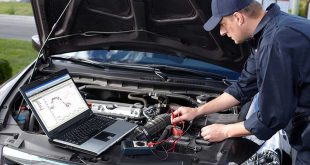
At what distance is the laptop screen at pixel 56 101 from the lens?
8.20ft

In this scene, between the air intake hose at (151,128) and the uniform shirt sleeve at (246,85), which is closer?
the air intake hose at (151,128)

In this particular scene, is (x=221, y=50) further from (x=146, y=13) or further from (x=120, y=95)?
(x=120, y=95)

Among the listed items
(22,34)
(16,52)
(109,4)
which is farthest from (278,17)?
(22,34)

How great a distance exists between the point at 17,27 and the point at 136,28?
980cm

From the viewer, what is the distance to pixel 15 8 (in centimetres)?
1584

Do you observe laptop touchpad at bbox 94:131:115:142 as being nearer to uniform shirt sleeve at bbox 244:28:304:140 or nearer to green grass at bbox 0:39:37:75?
uniform shirt sleeve at bbox 244:28:304:140

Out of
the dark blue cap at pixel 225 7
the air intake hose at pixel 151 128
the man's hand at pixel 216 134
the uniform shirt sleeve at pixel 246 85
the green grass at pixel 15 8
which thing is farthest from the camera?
the green grass at pixel 15 8

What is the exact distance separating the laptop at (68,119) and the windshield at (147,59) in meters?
0.67

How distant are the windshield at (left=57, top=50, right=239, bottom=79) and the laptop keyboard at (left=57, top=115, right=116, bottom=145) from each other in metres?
0.74

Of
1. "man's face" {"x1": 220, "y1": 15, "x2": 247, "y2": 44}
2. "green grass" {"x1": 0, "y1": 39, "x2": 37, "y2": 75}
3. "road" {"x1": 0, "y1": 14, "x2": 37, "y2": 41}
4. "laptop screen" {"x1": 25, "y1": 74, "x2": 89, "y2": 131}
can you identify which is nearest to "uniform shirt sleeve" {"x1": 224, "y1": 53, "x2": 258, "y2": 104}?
"man's face" {"x1": 220, "y1": 15, "x2": 247, "y2": 44}

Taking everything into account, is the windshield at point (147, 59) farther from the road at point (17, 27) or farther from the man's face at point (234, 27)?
the road at point (17, 27)

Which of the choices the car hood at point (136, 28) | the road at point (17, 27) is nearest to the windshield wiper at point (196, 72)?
the car hood at point (136, 28)

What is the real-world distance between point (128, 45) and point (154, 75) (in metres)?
0.31

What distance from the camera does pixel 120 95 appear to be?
3.20m
